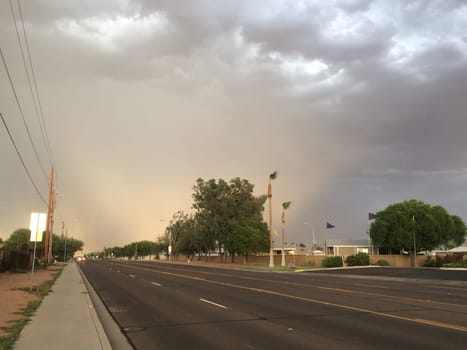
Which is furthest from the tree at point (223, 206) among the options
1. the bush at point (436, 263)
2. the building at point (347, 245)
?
the bush at point (436, 263)

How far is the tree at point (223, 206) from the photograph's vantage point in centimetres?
9062

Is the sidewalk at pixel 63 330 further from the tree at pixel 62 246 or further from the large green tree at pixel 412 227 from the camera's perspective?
the tree at pixel 62 246

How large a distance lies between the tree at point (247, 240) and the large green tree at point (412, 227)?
1975 cm

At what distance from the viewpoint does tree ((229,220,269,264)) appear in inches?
3169

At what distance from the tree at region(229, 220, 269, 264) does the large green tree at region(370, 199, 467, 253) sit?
64.8 ft

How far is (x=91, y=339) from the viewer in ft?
32.6

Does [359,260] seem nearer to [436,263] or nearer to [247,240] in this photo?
[436,263]

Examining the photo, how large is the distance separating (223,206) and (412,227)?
35903mm

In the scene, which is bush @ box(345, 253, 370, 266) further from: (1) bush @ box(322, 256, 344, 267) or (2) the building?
(2) the building

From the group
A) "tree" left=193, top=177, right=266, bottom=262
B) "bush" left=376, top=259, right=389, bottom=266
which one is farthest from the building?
"bush" left=376, top=259, right=389, bottom=266

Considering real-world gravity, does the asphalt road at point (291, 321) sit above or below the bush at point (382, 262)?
below

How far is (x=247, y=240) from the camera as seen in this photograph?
80.4 metres

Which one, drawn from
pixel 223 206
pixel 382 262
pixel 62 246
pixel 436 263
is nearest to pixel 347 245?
pixel 223 206

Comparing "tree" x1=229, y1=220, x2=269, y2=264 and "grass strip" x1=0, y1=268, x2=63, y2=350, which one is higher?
"tree" x1=229, y1=220, x2=269, y2=264
